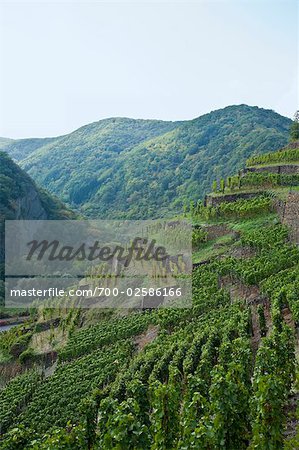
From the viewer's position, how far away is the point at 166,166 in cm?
13375

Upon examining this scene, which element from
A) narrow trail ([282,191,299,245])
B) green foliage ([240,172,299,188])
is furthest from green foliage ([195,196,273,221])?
green foliage ([240,172,299,188])

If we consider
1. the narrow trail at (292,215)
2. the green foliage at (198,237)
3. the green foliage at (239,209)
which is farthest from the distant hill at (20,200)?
the narrow trail at (292,215)

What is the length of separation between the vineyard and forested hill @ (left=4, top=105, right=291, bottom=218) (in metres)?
60.9

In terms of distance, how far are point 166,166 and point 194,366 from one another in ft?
383

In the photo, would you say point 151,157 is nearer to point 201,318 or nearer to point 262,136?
point 262,136

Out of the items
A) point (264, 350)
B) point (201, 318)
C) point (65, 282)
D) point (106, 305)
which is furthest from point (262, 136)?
point (264, 350)

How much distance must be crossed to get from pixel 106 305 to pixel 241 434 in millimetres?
27731

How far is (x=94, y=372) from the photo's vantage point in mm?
25703

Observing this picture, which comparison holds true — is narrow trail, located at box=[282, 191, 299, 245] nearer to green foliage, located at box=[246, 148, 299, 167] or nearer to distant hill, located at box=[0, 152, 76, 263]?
green foliage, located at box=[246, 148, 299, 167]

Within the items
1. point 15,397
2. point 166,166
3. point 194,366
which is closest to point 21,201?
point 166,166

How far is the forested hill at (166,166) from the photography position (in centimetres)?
10812

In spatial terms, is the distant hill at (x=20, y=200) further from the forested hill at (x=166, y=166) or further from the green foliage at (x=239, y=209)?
the green foliage at (x=239, y=209)

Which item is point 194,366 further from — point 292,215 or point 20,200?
point 20,200

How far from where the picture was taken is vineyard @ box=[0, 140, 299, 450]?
1096 cm
